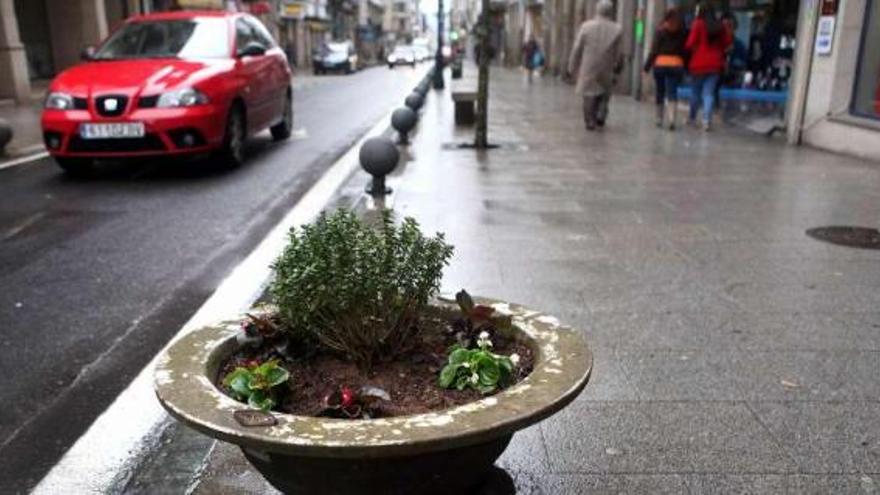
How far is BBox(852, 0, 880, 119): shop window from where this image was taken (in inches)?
408

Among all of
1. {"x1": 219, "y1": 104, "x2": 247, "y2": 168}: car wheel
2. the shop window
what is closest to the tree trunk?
{"x1": 219, "y1": 104, "x2": 247, "y2": 168}: car wheel

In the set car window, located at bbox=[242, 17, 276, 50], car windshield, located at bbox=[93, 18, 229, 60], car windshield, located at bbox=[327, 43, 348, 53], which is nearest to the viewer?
car windshield, located at bbox=[93, 18, 229, 60]

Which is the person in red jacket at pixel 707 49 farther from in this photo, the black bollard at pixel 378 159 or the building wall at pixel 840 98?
the black bollard at pixel 378 159

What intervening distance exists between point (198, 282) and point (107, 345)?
3.69ft

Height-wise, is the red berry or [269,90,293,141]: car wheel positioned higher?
the red berry

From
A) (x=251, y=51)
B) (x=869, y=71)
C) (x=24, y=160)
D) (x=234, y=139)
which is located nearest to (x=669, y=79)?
(x=869, y=71)

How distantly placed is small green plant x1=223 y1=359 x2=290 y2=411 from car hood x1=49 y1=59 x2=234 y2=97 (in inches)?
280

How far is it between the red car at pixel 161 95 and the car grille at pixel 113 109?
0.03 feet

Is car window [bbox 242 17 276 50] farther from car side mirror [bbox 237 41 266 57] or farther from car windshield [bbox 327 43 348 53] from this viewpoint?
car windshield [bbox 327 43 348 53]

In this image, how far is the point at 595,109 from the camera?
1382 centimetres

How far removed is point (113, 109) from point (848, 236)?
6978 mm

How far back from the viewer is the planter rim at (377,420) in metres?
2.05

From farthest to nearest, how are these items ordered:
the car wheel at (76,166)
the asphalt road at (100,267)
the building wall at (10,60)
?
the building wall at (10,60), the car wheel at (76,166), the asphalt road at (100,267)

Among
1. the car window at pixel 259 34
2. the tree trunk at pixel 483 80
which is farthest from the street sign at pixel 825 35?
the car window at pixel 259 34
